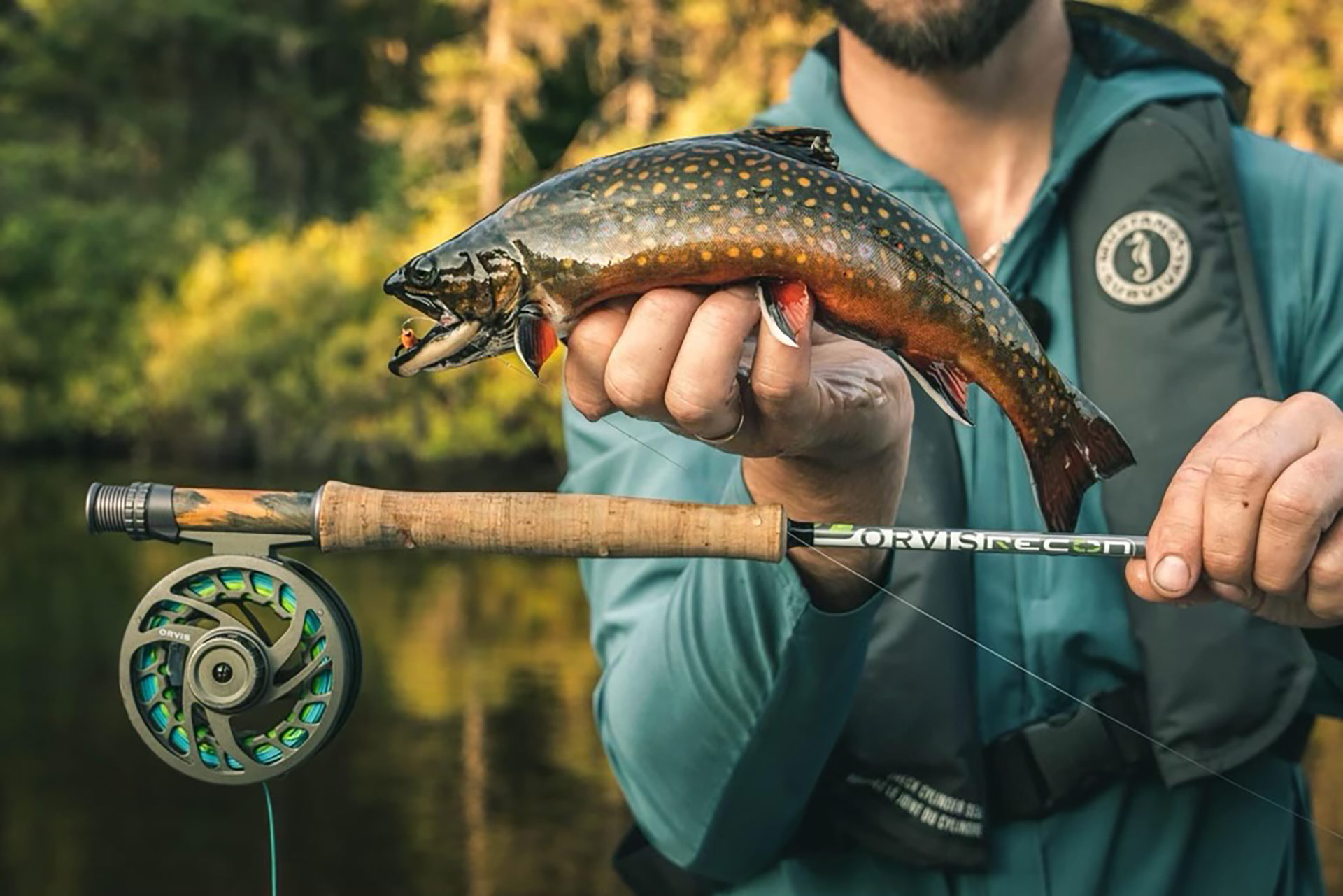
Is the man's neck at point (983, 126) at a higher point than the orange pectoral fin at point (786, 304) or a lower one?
higher

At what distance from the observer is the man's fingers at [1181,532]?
154cm

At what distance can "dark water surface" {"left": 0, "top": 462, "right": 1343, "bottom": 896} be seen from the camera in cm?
710

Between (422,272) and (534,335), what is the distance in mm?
117

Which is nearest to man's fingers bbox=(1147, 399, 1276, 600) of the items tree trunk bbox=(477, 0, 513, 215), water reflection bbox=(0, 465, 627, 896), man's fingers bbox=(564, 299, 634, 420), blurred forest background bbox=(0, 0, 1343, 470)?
man's fingers bbox=(564, 299, 634, 420)

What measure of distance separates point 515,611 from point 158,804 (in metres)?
3.74

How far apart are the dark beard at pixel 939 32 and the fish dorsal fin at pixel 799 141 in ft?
2.41

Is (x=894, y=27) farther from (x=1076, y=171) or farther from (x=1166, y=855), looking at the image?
(x=1166, y=855)

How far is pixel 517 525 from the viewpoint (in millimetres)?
1680

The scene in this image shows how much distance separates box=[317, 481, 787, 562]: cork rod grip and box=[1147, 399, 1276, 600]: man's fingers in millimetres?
358

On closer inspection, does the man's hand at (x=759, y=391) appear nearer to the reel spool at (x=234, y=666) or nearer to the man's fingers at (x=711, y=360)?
the man's fingers at (x=711, y=360)

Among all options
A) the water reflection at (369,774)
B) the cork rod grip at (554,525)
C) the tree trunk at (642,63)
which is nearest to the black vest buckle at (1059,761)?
the cork rod grip at (554,525)

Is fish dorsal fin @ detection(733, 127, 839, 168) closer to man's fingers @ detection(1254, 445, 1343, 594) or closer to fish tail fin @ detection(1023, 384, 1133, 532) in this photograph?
fish tail fin @ detection(1023, 384, 1133, 532)

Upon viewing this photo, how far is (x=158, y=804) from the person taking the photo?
8055 millimetres

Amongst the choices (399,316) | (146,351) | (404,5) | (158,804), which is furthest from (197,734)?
(404,5)
